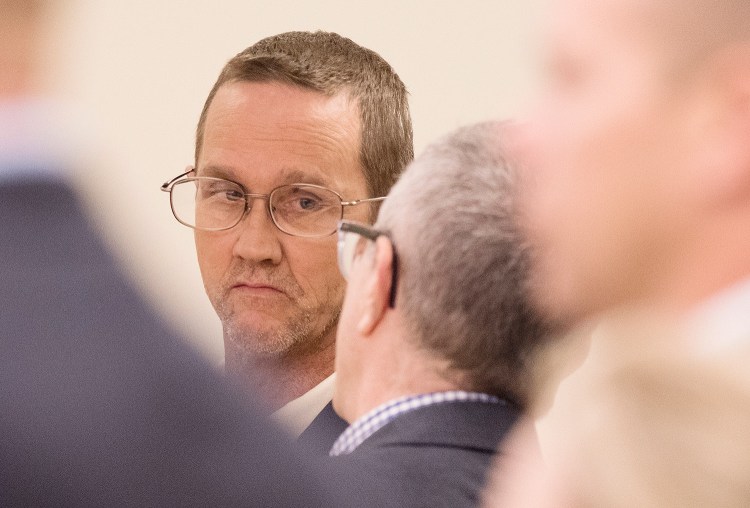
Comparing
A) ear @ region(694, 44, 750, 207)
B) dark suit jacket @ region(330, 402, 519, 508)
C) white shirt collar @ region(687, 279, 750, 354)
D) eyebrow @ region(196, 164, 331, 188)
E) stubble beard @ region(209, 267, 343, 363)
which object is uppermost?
ear @ region(694, 44, 750, 207)

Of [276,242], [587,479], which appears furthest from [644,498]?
[276,242]

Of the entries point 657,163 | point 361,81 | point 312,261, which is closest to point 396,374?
point 657,163

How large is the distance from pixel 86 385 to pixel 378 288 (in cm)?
32

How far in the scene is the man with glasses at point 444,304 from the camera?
2.06 feet

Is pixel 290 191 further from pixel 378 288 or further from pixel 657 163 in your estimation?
pixel 657 163

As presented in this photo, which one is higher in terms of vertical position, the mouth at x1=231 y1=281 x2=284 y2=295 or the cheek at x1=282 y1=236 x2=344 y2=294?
the cheek at x1=282 y1=236 x2=344 y2=294

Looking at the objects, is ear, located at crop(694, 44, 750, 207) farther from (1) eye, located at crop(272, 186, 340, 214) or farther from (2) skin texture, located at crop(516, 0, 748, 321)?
(1) eye, located at crop(272, 186, 340, 214)

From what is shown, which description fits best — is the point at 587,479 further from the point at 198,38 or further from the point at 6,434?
the point at 198,38

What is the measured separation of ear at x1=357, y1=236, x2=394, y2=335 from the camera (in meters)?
0.64

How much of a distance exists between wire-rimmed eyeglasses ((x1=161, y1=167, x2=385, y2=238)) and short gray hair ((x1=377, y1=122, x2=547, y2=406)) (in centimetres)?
34

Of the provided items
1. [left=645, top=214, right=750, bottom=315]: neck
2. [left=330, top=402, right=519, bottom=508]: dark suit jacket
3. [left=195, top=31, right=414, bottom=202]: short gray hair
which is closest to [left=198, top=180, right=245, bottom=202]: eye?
[left=195, top=31, right=414, bottom=202]: short gray hair

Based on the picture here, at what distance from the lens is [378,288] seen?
0.65 metres

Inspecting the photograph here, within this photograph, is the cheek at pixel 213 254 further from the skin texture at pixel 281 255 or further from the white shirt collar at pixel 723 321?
the white shirt collar at pixel 723 321

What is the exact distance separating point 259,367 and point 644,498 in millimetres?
626
